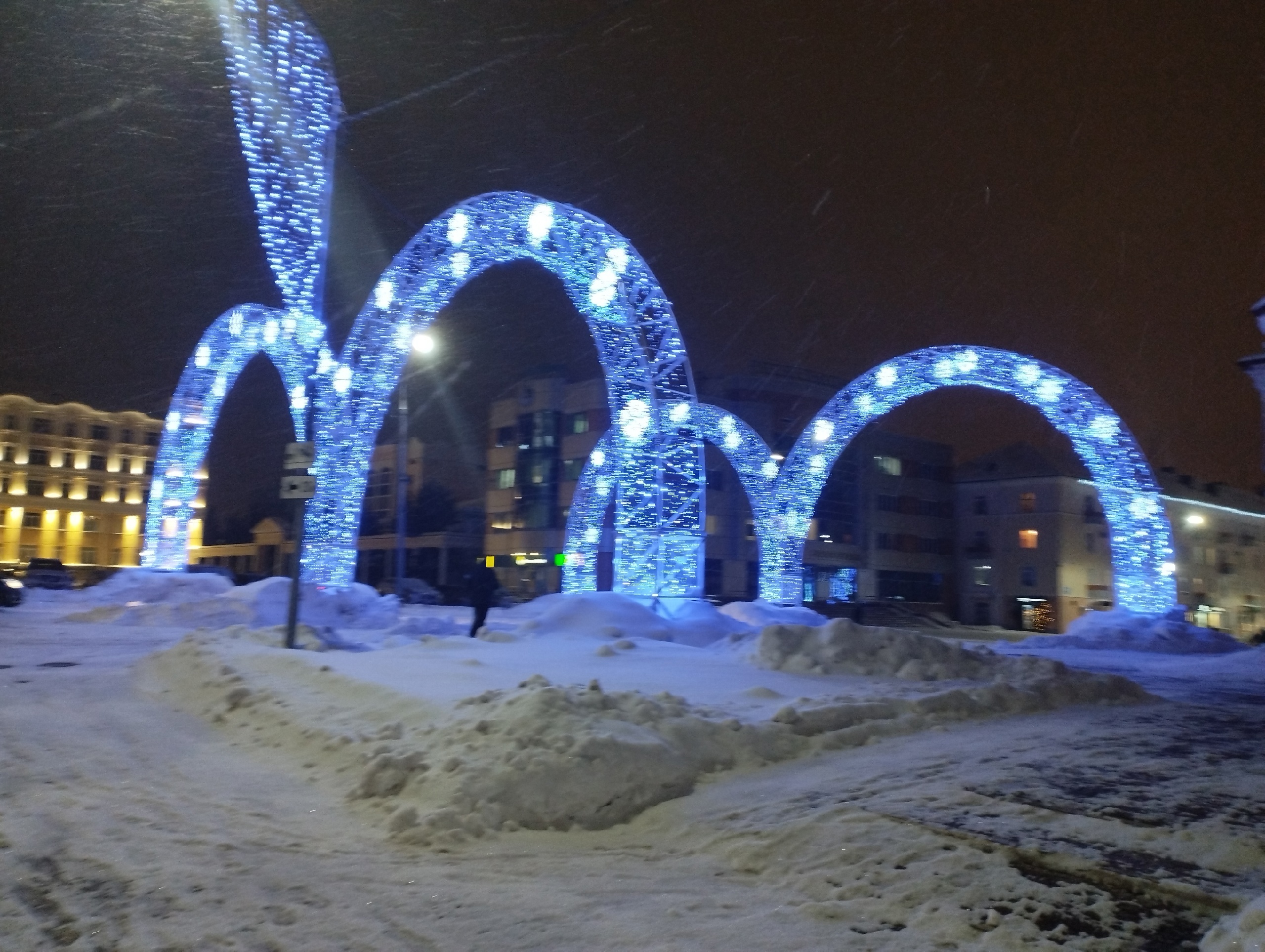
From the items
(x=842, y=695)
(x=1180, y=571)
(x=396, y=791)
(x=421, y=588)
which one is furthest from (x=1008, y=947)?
(x=1180, y=571)

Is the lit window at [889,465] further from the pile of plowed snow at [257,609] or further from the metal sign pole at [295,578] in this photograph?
the metal sign pole at [295,578]

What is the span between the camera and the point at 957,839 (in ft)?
17.1

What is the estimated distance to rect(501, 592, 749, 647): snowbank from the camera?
1750cm

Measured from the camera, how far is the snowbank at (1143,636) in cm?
2342

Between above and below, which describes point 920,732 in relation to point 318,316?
below

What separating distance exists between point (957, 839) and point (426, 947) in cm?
272

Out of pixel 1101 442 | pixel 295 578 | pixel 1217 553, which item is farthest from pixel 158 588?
pixel 1217 553

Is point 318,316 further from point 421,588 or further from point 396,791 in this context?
point 421,588

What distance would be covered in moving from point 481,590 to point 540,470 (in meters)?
44.7

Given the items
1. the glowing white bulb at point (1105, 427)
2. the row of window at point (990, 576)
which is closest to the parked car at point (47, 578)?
the glowing white bulb at point (1105, 427)

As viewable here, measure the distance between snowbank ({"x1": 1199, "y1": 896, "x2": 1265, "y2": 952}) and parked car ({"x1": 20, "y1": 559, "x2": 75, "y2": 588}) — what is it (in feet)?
156

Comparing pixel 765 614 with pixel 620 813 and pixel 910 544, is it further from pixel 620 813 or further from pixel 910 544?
pixel 910 544

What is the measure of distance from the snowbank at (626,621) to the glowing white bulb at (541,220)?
764 cm

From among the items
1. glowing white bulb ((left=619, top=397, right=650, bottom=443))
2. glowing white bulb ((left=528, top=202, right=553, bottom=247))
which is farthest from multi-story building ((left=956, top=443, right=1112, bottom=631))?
glowing white bulb ((left=528, top=202, right=553, bottom=247))
